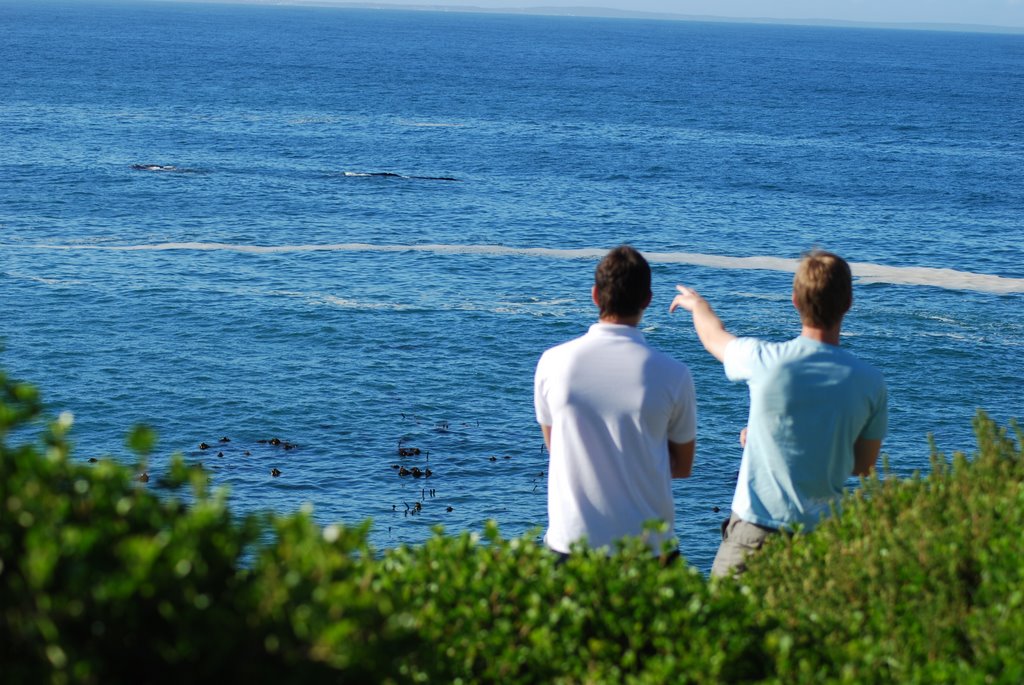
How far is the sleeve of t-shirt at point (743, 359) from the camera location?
22.8ft

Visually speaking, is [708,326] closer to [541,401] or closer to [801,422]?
[801,422]

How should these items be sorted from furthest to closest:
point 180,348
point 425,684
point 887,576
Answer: point 180,348
point 887,576
point 425,684

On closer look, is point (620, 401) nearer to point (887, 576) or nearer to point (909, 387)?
point (887, 576)

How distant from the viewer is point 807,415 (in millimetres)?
6867

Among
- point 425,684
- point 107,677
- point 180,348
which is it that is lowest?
point 180,348

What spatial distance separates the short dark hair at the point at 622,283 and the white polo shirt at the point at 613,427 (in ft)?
0.39

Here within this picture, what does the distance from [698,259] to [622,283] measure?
6167cm

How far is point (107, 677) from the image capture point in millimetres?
3645

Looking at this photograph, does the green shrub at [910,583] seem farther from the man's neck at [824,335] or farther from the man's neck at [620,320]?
the man's neck at [620,320]

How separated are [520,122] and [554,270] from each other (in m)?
70.6

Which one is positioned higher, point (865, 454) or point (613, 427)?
point (613, 427)

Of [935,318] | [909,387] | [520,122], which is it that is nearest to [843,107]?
[520,122]

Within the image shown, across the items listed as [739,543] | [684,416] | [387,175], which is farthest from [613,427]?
[387,175]

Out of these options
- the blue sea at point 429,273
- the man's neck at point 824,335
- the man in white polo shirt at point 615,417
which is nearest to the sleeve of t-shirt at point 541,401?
the man in white polo shirt at point 615,417
